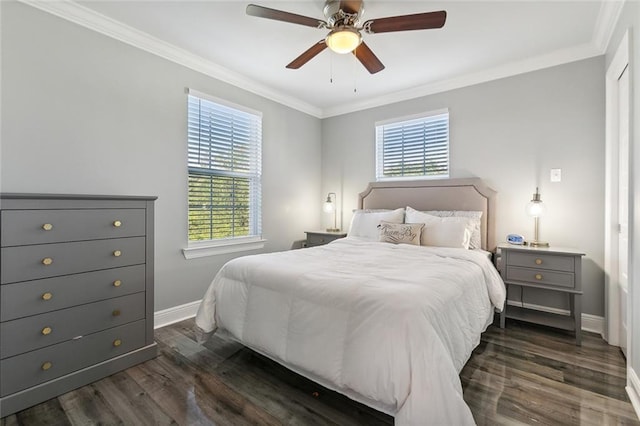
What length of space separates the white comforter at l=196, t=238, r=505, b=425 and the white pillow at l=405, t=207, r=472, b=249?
1.30ft

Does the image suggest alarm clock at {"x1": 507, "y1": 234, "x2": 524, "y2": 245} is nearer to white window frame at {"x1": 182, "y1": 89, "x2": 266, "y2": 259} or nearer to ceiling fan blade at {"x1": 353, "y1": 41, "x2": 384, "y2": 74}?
ceiling fan blade at {"x1": 353, "y1": 41, "x2": 384, "y2": 74}

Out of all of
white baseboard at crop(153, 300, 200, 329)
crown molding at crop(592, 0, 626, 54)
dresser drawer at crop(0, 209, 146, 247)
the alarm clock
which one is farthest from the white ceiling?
white baseboard at crop(153, 300, 200, 329)

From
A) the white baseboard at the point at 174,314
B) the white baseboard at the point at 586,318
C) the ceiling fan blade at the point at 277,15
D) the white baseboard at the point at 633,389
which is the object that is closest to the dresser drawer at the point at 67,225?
the white baseboard at the point at 174,314

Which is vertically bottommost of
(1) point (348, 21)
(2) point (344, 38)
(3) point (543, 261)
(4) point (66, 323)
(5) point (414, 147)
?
(4) point (66, 323)

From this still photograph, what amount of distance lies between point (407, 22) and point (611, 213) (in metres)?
2.32

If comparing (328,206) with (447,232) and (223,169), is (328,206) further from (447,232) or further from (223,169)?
(447,232)

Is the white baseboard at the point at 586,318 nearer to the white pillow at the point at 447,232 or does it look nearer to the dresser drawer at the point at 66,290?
the white pillow at the point at 447,232

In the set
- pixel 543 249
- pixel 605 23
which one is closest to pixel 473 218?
pixel 543 249

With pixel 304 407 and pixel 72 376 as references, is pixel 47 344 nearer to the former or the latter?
pixel 72 376

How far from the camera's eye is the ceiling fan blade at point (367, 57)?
2176mm

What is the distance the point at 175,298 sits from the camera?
293 centimetres

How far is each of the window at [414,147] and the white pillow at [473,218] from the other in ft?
1.74

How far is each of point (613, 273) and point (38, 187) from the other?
14.9ft

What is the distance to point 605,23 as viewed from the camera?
231 cm
